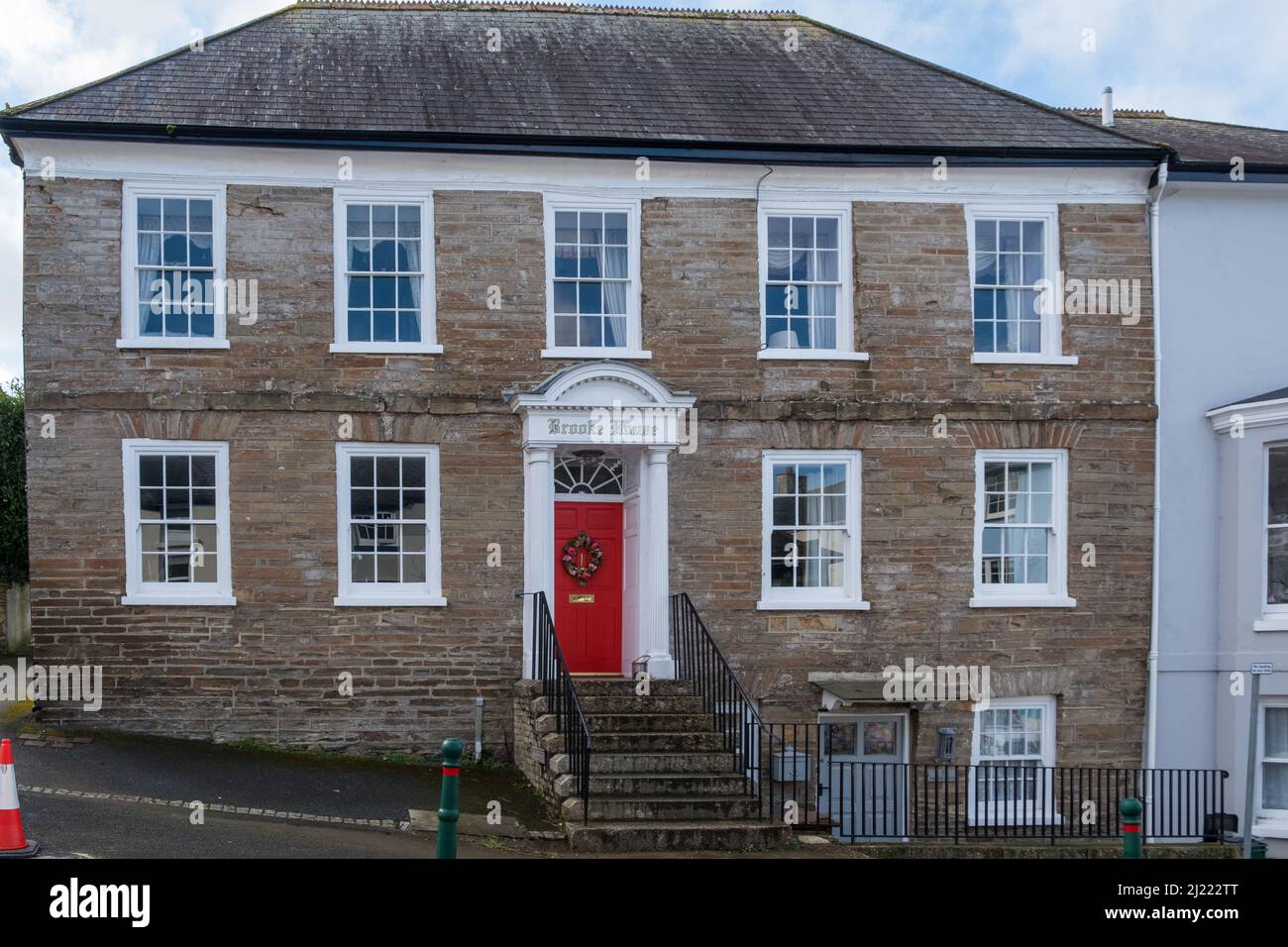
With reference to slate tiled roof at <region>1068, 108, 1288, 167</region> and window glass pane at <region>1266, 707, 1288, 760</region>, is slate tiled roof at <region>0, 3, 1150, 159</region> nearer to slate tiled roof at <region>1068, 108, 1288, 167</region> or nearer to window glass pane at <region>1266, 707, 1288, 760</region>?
slate tiled roof at <region>1068, 108, 1288, 167</region>

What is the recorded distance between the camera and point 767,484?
16.8m

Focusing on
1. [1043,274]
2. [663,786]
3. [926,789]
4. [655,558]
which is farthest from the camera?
[1043,274]

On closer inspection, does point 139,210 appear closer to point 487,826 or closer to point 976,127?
point 487,826

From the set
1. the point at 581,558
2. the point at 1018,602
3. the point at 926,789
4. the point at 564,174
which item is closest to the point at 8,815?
the point at 581,558

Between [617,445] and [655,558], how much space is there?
1.32 m

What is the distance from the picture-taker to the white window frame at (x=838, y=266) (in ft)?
55.2

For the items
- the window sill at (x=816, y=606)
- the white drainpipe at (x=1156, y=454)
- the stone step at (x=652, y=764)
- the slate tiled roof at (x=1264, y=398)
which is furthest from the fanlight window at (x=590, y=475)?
the slate tiled roof at (x=1264, y=398)

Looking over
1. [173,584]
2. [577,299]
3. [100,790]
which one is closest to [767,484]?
[577,299]

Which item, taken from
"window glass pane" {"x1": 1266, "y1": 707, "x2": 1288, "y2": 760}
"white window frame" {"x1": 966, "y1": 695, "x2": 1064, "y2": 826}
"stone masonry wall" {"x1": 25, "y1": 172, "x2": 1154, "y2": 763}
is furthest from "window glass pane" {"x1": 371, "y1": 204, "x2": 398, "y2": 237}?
"window glass pane" {"x1": 1266, "y1": 707, "x2": 1288, "y2": 760}

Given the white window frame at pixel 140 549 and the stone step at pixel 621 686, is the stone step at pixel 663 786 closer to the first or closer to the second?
the stone step at pixel 621 686

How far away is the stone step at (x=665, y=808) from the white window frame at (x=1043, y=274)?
6.54 metres

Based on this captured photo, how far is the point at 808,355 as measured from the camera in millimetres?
16797

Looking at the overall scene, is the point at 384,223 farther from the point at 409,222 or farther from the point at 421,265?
the point at 421,265

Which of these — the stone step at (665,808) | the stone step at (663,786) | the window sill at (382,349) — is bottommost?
the stone step at (665,808)
